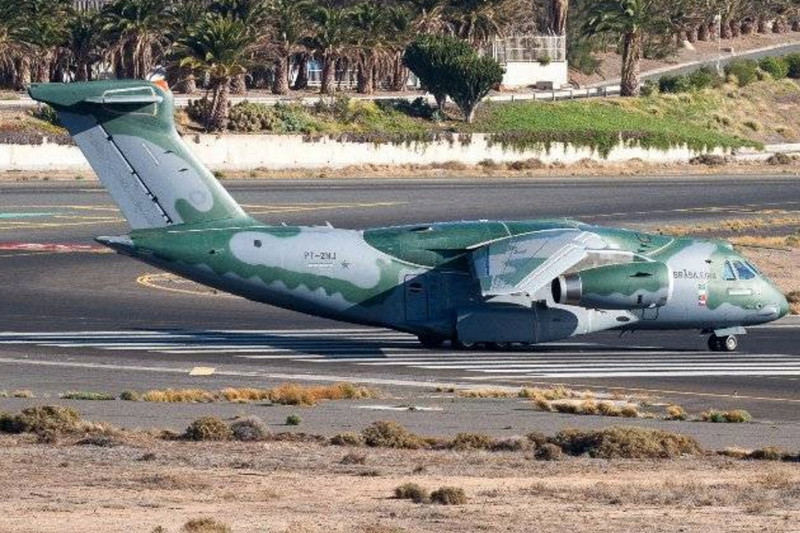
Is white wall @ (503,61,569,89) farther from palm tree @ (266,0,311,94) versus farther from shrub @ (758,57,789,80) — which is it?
palm tree @ (266,0,311,94)

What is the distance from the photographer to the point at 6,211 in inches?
3223

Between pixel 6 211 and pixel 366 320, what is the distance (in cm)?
4227

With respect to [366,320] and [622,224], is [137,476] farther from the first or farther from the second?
[622,224]

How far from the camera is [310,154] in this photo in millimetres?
110188

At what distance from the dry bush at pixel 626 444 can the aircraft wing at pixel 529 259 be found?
13.1 m

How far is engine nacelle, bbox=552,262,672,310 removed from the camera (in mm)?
42938

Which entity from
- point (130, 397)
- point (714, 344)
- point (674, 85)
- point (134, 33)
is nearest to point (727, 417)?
point (130, 397)

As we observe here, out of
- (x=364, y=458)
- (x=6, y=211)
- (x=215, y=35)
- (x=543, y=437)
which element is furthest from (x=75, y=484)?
(x=215, y=35)

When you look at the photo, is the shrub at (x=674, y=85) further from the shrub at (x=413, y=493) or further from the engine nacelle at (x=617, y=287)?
the shrub at (x=413, y=493)

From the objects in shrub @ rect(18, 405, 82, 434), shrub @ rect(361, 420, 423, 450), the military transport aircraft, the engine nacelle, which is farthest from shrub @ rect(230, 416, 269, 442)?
the engine nacelle

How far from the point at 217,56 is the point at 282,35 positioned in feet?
46.4

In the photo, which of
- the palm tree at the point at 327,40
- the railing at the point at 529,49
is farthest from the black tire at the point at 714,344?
the railing at the point at 529,49

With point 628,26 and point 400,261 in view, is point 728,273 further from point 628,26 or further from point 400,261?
point 628,26

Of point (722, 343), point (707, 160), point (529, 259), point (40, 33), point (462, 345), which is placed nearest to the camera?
point (529, 259)
